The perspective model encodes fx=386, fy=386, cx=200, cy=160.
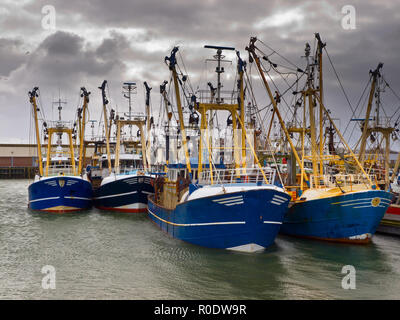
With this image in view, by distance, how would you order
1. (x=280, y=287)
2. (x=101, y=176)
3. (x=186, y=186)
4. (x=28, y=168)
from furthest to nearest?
(x=28, y=168)
(x=101, y=176)
(x=186, y=186)
(x=280, y=287)

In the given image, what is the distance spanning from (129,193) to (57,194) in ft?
18.2

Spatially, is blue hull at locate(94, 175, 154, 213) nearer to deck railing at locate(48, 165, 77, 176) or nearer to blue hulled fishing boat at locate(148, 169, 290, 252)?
deck railing at locate(48, 165, 77, 176)

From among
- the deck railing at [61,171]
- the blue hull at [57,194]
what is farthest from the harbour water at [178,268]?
the deck railing at [61,171]

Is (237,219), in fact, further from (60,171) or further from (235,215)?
(60,171)

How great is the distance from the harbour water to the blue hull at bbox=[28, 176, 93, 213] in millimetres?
7612

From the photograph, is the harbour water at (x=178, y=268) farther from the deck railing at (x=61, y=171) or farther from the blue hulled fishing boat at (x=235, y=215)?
the deck railing at (x=61, y=171)

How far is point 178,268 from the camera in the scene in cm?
1535

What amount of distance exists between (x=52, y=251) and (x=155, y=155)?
781 inches

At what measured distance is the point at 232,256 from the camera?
16562 mm

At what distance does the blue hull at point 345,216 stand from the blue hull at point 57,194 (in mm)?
18349

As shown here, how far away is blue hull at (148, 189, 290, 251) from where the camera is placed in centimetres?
1638
